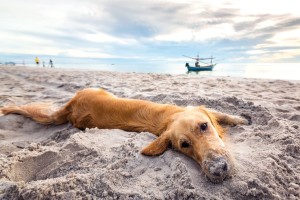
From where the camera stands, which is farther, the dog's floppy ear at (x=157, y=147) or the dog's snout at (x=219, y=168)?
the dog's floppy ear at (x=157, y=147)

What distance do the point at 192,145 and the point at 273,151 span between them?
3.08 feet

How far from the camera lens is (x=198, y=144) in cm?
289

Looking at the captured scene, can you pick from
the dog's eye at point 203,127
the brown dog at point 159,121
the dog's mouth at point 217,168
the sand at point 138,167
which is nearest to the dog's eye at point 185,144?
the brown dog at point 159,121

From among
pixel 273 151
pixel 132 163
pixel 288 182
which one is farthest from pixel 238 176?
pixel 132 163

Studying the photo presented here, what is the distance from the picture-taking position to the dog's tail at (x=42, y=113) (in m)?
5.01

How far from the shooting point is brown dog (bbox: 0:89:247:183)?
2.68 metres

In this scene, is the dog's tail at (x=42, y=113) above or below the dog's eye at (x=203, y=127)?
below

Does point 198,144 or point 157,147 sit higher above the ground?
point 198,144

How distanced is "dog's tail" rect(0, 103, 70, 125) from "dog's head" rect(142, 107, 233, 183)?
2.30 metres

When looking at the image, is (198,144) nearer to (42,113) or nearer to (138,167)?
(138,167)

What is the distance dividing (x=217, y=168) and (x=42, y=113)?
12.8 ft

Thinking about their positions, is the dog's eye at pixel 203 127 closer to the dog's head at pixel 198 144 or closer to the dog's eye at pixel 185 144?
the dog's head at pixel 198 144

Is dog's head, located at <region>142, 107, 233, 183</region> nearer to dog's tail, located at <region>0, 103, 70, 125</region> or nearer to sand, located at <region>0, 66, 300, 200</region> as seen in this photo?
sand, located at <region>0, 66, 300, 200</region>

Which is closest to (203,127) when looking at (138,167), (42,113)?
(138,167)
